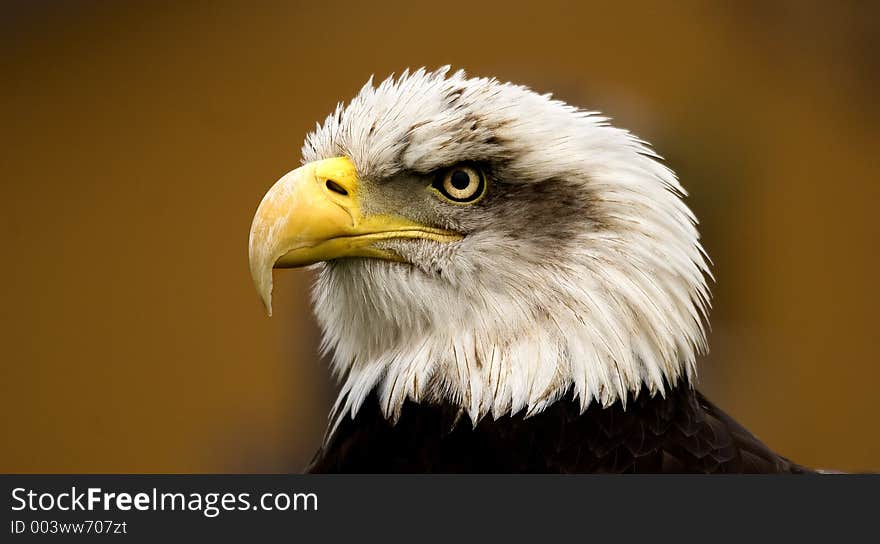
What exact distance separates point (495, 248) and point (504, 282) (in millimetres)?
77

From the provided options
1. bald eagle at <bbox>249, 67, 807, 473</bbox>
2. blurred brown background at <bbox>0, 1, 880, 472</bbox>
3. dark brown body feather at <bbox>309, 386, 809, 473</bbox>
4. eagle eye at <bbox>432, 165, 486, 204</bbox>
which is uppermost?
blurred brown background at <bbox>0, 1, 880, 472</bbox>

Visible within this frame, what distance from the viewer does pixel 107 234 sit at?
5.75 m

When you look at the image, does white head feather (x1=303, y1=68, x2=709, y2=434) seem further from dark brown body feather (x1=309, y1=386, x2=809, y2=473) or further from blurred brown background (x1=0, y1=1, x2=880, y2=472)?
blurred brown background (x1=0, y1=1, x2=880, y2=472)

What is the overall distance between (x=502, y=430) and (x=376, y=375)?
12.9 inches

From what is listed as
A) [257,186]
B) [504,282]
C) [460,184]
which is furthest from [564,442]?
[257,186]

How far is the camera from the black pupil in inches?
88.2

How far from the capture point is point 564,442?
2076 mm

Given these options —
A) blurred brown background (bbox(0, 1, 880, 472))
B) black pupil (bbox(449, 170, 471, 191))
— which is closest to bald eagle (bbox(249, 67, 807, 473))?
black pupil (bbox(449, 170, 471, 191))

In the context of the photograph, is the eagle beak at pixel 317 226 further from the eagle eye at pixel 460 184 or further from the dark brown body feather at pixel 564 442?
the dark brown body feather at pixel 564 442

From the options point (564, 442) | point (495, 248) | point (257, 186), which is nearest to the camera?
point (564, 442)

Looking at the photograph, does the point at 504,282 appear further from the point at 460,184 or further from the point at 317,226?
the point at 317,226

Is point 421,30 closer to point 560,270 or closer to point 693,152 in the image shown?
point 693,152

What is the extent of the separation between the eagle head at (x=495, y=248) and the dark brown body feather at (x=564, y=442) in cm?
3
